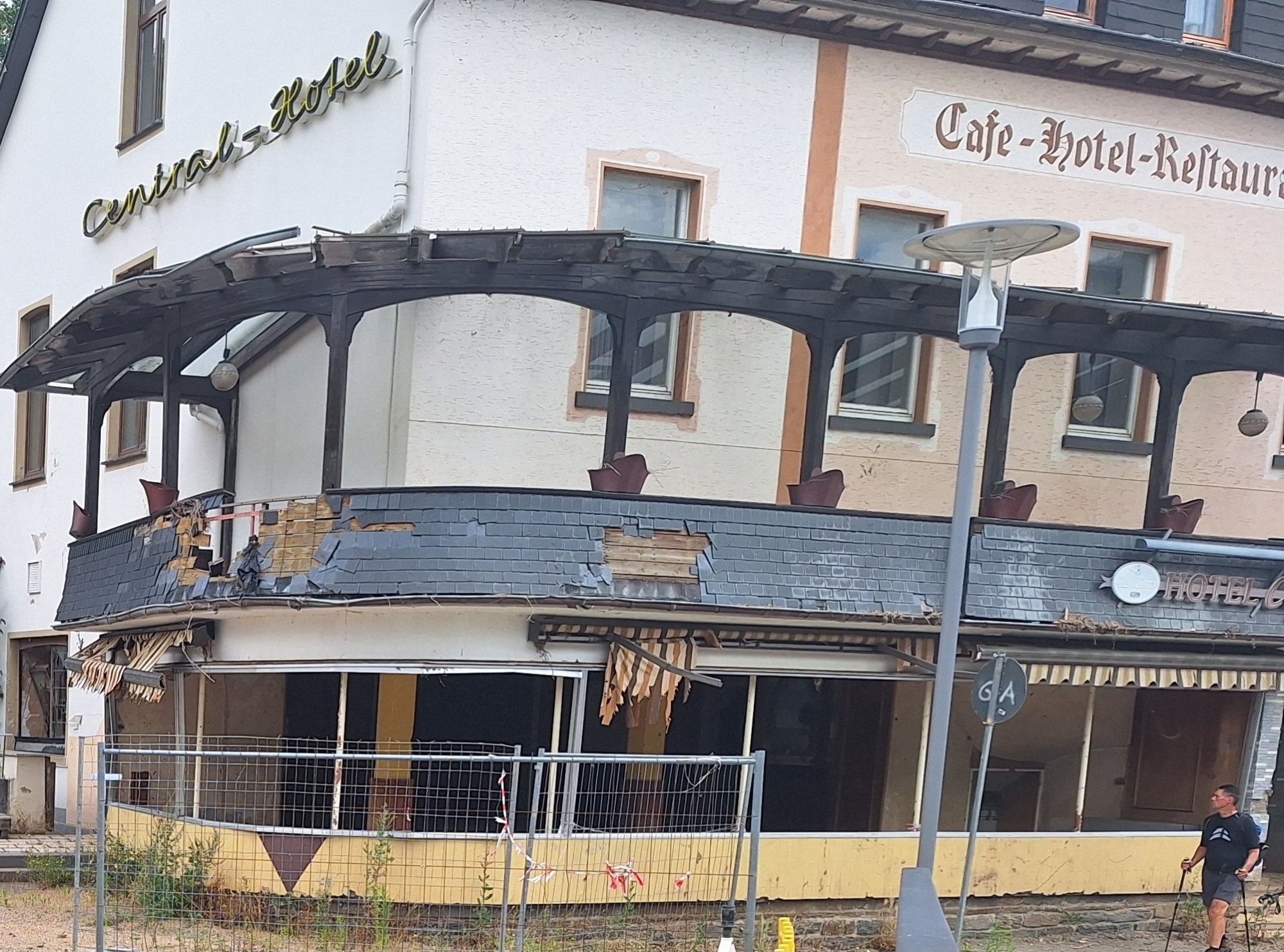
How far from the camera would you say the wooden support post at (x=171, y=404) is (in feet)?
39.0

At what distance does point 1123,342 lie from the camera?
39.9 ft

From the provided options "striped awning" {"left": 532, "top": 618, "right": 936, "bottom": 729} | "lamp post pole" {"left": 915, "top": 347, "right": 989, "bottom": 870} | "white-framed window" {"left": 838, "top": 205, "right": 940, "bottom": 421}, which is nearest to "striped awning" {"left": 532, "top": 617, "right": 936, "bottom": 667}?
"striped awning" {"left": 532, "top": 618, "right": 936, "bottom": 729}

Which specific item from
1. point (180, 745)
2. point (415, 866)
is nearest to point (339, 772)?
point (415, 866)

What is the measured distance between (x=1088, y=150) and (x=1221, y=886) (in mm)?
6897

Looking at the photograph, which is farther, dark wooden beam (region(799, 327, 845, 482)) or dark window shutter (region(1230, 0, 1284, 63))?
dark window shutter (region(1230, 0, 1284, 63))

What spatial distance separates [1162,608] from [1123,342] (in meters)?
2.34

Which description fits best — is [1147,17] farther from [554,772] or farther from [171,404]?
[171,404]

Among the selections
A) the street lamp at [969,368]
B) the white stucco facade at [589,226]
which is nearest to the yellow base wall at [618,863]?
the white stucco facade at [589,226]

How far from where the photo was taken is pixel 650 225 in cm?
1254

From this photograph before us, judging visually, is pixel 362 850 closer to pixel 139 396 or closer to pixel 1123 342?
pixel 139 396

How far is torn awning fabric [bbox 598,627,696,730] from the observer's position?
418 inches

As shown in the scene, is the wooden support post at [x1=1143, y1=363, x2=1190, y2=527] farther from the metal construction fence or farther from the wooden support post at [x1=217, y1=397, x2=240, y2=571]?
the wooden support post at [x1=217, y1=397, x2=240, y2=571]

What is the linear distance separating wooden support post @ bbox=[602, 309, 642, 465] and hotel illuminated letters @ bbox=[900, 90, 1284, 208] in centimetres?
396

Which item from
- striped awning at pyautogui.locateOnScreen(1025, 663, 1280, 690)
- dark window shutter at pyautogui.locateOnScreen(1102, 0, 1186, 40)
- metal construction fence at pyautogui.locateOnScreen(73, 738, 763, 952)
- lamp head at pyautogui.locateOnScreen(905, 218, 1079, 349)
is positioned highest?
dark window shutter at pyautogui.locateOnScreen(1102, 0, 1186, 40)
